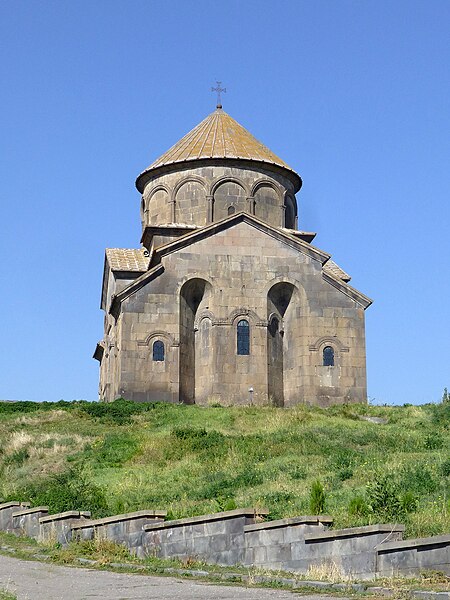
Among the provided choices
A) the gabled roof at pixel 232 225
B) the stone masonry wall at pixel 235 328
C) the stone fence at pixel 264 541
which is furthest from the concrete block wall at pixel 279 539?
the gabled roof at pixel 232 225

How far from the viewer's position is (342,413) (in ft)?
86.1

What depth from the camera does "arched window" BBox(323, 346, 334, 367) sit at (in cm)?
2945

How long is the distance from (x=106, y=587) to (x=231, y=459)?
957 centimetres

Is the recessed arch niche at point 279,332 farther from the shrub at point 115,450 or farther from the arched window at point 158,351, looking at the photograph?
the shrub at point 115,450

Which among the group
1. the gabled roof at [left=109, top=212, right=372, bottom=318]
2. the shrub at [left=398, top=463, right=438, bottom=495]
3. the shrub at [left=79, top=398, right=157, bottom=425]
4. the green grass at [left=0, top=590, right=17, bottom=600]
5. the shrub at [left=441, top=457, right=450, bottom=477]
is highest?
the gabled roof at [left=109, top=212, right=372, bottom=318]

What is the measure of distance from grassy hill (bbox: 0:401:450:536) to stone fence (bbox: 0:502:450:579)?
2.37 ft

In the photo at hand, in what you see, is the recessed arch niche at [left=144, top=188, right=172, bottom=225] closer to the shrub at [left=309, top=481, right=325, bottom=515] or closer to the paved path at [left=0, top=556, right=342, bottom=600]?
the shrub at [left=309, top=481, right=325, bottom=515]

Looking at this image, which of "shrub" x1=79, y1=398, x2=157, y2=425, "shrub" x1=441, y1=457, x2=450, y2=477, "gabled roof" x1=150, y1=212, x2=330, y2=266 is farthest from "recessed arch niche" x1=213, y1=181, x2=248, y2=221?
"shrub" x1=441, y1=457, x2=450, y2=477

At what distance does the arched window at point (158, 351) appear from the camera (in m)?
28.7

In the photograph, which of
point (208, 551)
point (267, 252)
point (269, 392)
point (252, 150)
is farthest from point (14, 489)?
point (252, 150)

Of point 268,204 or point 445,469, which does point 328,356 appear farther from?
point 445,469

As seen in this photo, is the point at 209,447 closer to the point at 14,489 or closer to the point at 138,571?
the point at 14,489

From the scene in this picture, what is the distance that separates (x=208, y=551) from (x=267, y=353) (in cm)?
1780

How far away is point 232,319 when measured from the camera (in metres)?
29.4
